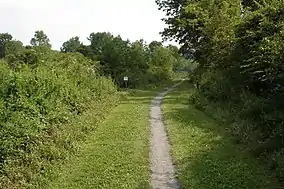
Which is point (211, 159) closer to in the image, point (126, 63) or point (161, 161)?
point (161, 161)

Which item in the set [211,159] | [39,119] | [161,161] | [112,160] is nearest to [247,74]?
[211,159]

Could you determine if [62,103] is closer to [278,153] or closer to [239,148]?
[239,148]

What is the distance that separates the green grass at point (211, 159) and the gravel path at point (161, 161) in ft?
0.71

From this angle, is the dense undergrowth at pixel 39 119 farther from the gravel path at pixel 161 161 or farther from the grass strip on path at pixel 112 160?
the gravel path at pixel 161 161

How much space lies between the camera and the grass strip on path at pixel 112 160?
34.1ft

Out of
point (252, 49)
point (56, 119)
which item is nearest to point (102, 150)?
point (56, 119)

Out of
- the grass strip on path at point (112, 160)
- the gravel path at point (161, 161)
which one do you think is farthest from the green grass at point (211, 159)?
the grass strip on path at point (112, 160)

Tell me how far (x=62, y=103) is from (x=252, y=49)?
8552 millimetres

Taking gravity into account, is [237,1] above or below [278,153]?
above

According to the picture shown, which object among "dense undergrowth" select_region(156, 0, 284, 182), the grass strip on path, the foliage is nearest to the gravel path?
the grass strip on path

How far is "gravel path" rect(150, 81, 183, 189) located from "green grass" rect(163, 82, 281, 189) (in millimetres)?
217

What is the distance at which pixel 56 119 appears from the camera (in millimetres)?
15766

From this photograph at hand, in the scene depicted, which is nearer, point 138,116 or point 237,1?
point 138,116

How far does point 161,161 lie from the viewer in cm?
1209
